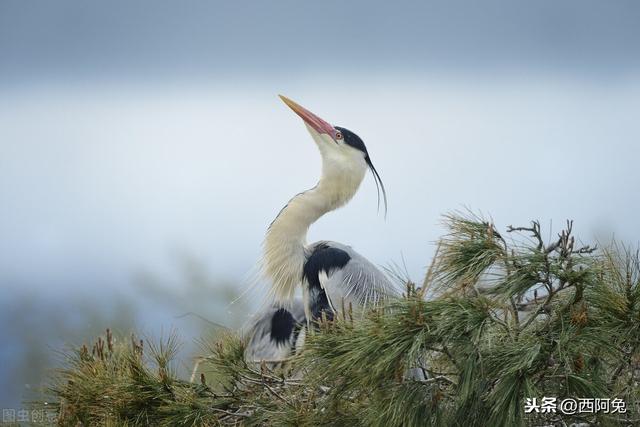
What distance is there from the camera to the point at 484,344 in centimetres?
208

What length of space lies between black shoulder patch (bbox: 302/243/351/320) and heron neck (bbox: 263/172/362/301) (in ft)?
0.14

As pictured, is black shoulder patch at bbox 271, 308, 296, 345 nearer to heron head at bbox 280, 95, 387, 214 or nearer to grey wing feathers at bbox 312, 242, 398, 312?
grey wing feathers at bbox 312, 242, 398, 312

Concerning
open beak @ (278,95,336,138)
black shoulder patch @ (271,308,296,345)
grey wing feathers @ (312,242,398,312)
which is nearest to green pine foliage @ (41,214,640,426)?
grey wing feathers @ (312,242,398,312)

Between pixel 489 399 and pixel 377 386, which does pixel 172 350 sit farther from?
pixel 489 399

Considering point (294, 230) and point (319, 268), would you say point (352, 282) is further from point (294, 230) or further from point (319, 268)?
point (294, 230)

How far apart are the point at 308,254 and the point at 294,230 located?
11 centimetres

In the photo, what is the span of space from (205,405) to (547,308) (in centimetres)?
87

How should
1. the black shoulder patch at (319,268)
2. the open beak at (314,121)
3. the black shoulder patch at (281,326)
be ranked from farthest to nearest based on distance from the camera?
the open beak at (314,121)
the black shoulder patch at (281,326)
the black shoulder patch at (319,268)

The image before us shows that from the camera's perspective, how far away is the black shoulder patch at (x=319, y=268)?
3684 millimetres

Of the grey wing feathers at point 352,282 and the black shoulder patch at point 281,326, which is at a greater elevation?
the grey wing feathers at point 352,282

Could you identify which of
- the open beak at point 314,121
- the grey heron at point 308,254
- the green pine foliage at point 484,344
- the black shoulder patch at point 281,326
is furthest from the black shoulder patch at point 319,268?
the green pine foliage at point 484,344

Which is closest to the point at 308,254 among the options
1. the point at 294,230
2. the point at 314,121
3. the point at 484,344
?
the point at 294,230

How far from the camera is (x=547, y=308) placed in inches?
84.6

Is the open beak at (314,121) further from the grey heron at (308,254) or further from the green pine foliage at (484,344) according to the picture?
the green pine foliage at (484,344)
